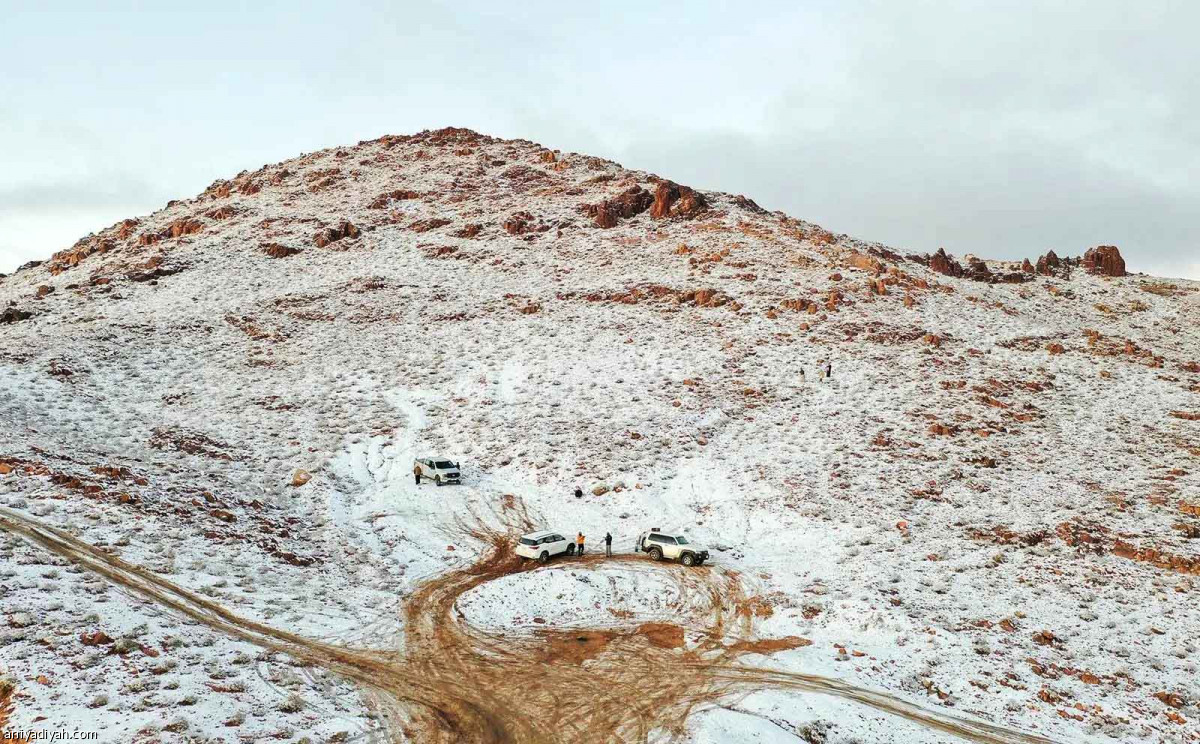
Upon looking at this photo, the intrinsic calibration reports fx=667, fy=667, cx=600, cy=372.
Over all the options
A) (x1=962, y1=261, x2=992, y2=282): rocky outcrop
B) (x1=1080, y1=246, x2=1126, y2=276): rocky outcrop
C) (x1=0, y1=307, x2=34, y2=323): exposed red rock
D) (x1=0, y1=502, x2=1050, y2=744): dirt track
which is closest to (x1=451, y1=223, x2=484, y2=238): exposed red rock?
(x1=0, y1=307, x2=34, y2=323): exposed red rock

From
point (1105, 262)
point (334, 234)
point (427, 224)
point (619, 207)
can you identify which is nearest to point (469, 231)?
point (427, 224)

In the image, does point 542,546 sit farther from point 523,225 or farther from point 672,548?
point 523,225

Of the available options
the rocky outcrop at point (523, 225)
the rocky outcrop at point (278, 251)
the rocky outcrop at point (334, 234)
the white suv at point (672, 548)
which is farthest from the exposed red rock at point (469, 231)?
the white suv at point (672, 548)

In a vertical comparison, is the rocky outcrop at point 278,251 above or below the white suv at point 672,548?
above

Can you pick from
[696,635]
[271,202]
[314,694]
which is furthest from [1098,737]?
[271,202]

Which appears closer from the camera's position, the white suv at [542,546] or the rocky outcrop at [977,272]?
the white suv at [542,546]

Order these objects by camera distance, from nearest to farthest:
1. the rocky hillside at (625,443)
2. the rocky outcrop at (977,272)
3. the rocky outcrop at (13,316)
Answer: the rocky hillside at (625,443), the rocky outcrop at (13,316), the rocky outcrop at (977,272)

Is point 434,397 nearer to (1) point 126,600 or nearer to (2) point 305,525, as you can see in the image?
(2) point 305,525

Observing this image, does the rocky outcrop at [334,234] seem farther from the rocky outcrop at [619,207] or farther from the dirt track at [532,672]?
the dirt track at [532,672]
